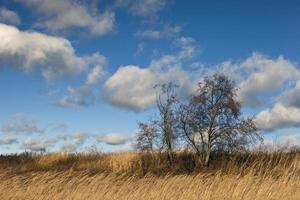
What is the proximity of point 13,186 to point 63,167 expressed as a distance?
37.6 feet

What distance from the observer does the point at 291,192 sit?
1434 centimetres

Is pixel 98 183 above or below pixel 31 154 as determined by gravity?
below

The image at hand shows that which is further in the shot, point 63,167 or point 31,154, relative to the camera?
point 31,154

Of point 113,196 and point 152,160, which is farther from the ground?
point 152,160

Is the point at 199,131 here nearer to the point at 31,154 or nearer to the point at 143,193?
the point at 143,193

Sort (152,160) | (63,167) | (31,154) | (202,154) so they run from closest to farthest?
(202,154)
(152,160)
(63,167)
(31,154)

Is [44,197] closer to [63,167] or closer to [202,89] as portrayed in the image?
[202,89]

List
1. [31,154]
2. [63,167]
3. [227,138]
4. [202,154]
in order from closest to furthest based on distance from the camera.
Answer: [227,138], [202,154], [63,167], [31,154]

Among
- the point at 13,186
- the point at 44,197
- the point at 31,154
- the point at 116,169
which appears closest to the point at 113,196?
the point at 44,197

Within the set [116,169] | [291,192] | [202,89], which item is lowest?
[291,192]

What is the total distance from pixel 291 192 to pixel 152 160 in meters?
11.6

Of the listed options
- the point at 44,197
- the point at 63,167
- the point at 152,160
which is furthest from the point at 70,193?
the point at 63,167

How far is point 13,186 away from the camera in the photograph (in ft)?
52.0

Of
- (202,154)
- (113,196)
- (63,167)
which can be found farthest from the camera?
(63,167)
